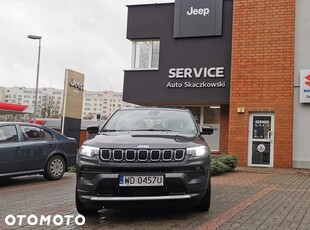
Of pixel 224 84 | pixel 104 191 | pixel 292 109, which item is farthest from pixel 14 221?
pixel 224 84

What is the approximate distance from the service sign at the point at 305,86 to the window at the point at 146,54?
7285mm

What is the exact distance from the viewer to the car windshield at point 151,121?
6.77 meters

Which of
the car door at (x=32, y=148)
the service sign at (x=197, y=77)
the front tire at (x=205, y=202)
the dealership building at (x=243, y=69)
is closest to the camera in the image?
the front tire at (x=205, y=202)

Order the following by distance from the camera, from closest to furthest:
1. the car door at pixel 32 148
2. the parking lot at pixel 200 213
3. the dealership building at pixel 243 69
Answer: the parking lot at pixel 200 213
the car door at pixel 32 148
the dealership building at pixel 243 69

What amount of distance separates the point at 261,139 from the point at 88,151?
11.8 metres

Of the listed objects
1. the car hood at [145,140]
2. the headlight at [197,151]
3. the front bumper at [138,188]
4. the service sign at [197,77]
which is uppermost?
the service sign at [197,77]

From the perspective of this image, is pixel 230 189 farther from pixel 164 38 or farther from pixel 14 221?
pixel 164 38

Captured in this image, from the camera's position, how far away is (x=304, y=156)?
15641 mm

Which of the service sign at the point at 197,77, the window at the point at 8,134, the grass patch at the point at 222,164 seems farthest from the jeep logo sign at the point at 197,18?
the window at the point at 8,134

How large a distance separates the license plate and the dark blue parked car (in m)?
5.12

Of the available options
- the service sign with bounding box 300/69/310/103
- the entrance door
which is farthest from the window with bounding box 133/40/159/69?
the service sign with bounding box 300/69/310/103

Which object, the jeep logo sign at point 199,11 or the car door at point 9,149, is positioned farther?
the jeep logo sign at point 199,11

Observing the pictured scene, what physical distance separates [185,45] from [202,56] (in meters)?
1.03

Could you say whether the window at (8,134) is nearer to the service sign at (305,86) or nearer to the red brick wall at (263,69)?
the red brick wall at (263,69)
